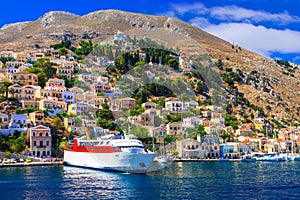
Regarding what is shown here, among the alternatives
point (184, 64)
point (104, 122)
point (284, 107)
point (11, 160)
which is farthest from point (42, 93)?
point (284, 107)

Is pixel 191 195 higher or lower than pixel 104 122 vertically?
lower

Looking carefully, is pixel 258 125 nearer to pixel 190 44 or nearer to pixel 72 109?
pixel 72 109

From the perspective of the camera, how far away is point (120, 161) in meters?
33.6

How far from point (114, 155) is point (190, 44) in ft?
239

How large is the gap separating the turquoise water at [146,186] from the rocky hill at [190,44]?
42.3 m

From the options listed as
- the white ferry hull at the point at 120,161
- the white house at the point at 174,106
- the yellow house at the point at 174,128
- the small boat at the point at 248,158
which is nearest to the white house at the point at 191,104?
the white house at the point at 174,106

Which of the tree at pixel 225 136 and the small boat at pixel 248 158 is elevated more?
the tree at pixel 225 136

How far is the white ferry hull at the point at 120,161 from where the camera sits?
3256cm

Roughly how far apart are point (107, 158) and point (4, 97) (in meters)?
23.1

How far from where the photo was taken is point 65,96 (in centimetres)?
5838

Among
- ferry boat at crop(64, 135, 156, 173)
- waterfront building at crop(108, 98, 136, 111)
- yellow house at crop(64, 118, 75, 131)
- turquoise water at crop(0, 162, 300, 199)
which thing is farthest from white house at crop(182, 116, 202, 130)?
turquoise water at crop(0, 162, 300, 199)

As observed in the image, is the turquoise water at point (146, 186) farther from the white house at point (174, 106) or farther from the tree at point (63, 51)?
→ the tree at point (63, 51)

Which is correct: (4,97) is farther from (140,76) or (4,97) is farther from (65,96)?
(140,76)

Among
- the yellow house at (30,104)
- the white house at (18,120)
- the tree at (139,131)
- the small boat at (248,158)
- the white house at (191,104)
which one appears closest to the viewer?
the white house at (18,120)
